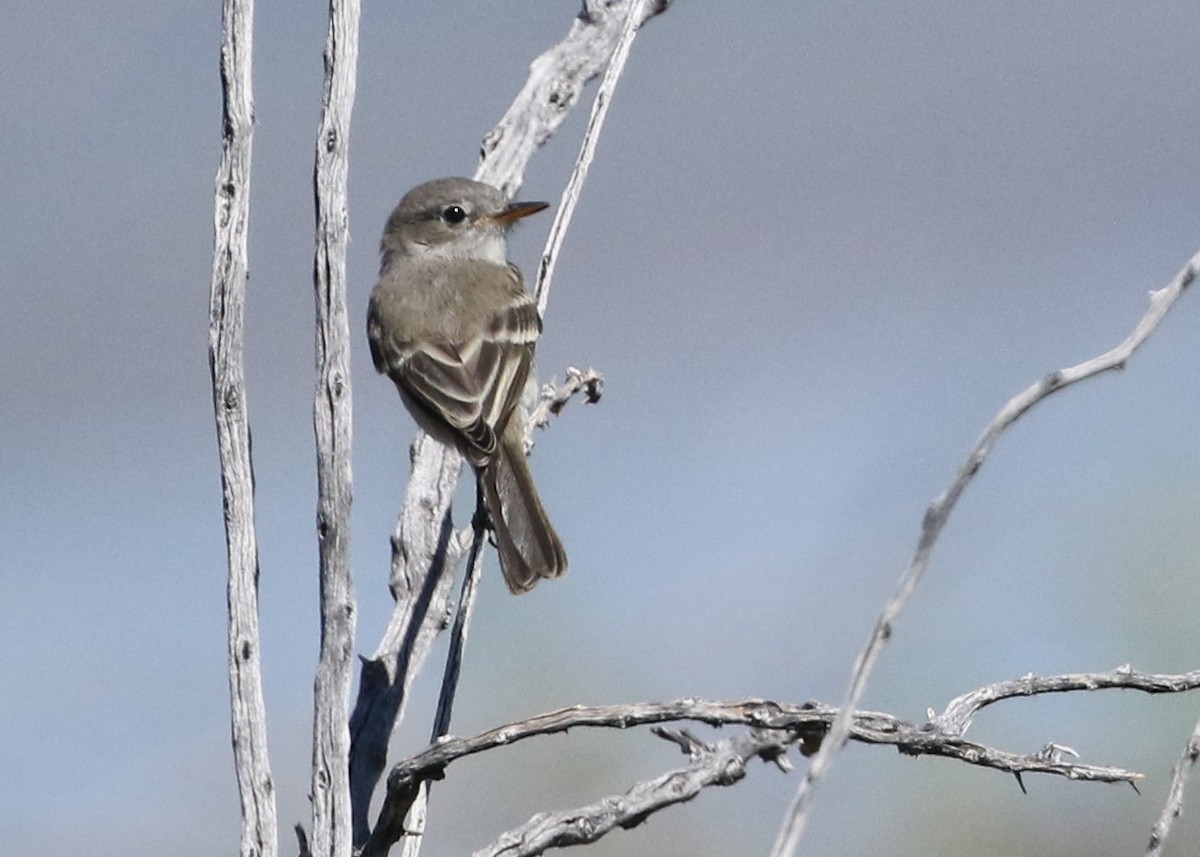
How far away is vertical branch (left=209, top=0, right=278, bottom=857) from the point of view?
2418 mm

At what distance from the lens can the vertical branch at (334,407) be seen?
2.47 meters

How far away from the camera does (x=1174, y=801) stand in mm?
2146

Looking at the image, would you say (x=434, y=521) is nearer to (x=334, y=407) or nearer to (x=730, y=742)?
(x=334, y=407)

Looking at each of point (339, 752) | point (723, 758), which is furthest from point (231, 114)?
point (723, 758)

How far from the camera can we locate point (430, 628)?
3.12 metres

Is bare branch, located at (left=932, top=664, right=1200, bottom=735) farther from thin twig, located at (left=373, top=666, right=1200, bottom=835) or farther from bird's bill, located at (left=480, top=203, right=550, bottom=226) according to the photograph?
bird's bill, located at (left=480, top=203, right=550, bottom=226)

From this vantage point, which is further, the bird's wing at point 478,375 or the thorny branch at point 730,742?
the bird's wing at point 478,375

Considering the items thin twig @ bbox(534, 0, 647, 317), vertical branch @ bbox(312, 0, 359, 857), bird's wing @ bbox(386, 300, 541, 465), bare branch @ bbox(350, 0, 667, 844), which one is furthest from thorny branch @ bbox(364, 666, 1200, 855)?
bird's wing @ bbox(386, 300, 541, 465)

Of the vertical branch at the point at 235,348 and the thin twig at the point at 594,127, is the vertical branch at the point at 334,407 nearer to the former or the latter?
the vertical branch at the point at 235,348

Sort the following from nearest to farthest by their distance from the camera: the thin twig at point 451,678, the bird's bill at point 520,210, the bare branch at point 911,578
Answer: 1. the bare branch at point 911,578
2. the thin twig at point 451,678
3. the bird's bill at point 520,210

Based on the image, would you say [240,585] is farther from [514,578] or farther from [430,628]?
[514,578]

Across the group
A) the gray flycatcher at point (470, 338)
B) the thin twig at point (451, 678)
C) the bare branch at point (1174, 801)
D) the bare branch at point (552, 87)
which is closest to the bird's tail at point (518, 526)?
the gray flycatcher at point (470, 338)

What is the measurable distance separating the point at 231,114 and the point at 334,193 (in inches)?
8.1

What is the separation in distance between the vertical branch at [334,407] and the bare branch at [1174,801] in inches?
47.4
